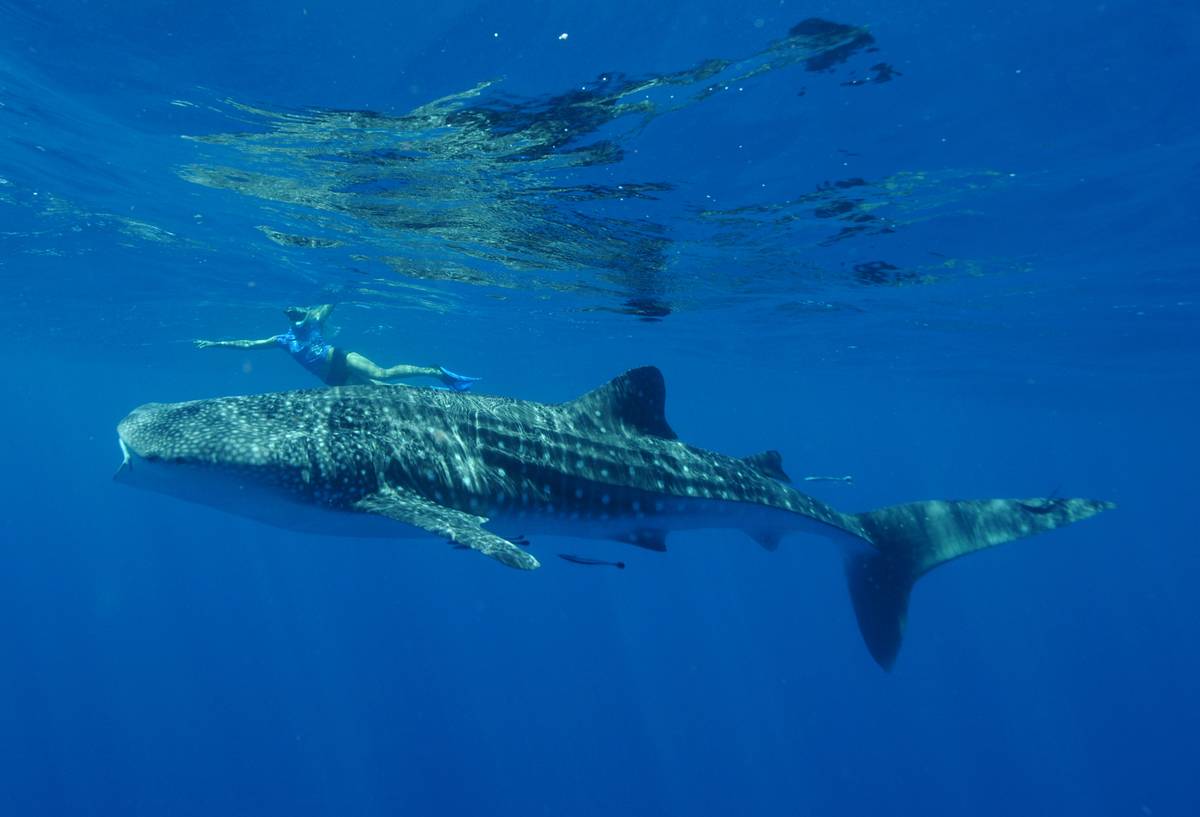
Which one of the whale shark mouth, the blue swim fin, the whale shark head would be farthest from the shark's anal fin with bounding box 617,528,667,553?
the blue swim fin

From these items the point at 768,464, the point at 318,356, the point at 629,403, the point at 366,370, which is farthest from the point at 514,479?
the point at 318,356

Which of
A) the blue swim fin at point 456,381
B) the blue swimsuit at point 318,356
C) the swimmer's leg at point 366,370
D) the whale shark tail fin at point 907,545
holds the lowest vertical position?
the whale shark tail fin at point 907,545

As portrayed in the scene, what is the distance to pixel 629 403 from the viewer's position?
29.2 ft

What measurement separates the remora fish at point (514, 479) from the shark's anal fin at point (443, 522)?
0.02 meters

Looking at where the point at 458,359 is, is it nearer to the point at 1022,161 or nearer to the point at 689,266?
the point at 689,266

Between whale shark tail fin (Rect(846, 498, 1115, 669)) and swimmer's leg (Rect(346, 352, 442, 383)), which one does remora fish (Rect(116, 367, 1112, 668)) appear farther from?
swimmer's leg (Rect(346, 352, 442, 383))

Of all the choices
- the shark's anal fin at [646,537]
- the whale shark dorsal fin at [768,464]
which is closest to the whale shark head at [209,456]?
the shark's anal fin at [646,537]

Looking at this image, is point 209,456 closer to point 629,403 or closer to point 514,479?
point 514,479

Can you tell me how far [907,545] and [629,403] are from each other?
4.05 meters

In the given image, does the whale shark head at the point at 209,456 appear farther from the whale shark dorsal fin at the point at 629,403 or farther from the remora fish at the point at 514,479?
the whale shark dorsal fin at the point at 629,403

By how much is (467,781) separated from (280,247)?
2804 cm

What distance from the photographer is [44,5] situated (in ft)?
32.3

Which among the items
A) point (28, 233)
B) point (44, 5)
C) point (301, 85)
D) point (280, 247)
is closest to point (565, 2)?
point (301, 85)

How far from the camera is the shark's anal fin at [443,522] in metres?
5.12
